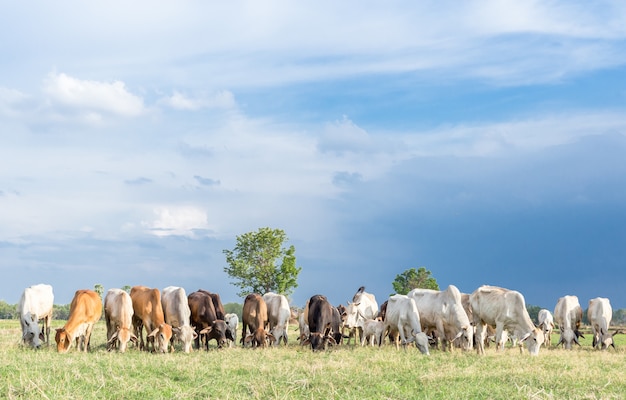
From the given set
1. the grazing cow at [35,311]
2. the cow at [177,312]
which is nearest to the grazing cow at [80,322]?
the grazing cow at [35,311]

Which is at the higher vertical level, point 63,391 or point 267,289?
point 267,289

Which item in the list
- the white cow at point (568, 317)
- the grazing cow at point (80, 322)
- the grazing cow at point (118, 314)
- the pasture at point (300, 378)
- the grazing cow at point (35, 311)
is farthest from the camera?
the white cow at point (568, 317)

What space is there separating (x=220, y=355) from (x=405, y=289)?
2239 inches

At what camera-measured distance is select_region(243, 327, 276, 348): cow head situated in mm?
25234

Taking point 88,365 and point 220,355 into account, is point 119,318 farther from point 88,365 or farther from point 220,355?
point 88,365

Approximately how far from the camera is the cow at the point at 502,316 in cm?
2435

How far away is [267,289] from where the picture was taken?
6319cm

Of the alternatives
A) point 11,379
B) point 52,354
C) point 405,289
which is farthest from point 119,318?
point 405,289

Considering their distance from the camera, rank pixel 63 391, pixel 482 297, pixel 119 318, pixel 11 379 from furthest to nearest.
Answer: pixel 482 297 < pixel 119 318 < pixel 11 379 < pixel 63 391

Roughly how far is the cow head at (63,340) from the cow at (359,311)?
1221 centimetres

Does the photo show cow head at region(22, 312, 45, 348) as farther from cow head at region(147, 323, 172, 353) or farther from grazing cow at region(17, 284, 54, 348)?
cow head at region(147, 323, 172, 353)

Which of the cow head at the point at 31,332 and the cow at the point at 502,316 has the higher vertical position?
the cow at the point at 502,316

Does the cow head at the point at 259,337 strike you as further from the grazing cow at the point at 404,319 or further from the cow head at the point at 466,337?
the cow head at the point at 466,337

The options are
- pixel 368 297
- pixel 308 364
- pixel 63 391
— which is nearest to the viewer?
pixel 63 391
